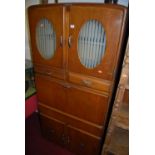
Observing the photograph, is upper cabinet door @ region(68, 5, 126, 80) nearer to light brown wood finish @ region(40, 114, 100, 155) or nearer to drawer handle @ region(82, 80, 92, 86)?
drawer handle @ region(82, 80, 92, 86)

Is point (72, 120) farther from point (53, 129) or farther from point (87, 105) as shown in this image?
point (53, 129)

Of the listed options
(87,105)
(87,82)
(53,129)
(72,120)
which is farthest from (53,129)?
(87,82)

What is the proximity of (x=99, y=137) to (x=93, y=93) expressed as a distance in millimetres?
508

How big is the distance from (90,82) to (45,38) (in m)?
0.63

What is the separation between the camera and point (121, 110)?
1127mm

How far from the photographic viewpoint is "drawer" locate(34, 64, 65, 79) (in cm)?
130

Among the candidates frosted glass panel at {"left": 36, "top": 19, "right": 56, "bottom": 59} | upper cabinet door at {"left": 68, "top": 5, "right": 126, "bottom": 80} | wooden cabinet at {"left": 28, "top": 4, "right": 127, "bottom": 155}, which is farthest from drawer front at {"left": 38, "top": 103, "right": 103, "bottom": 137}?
frosted glass panel at {"left": 36, "top": 19, "right": 56, "bottom": 59}

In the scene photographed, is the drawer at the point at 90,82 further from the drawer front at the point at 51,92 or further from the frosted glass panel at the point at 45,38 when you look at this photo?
the frosted glass panel at the point at 45,38

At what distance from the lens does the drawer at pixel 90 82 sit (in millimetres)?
1102

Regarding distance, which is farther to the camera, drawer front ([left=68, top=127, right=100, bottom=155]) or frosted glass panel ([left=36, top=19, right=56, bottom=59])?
drawer front ([left=68, top=127, right=100, bottom=155])

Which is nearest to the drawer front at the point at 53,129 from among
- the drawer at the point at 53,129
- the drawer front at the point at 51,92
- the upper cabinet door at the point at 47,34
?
the drawer at the point at 53,129

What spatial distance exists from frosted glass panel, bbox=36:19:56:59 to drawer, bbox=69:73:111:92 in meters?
0.32
